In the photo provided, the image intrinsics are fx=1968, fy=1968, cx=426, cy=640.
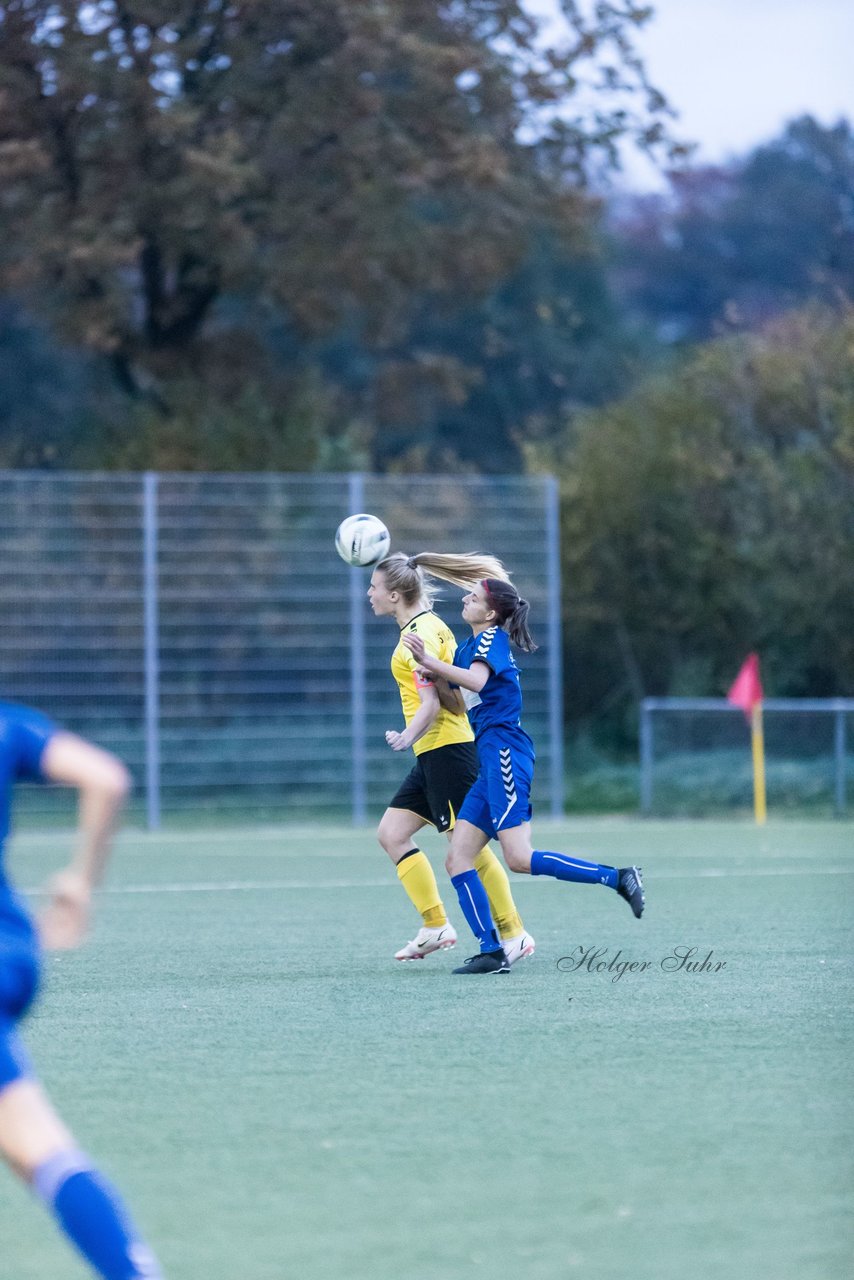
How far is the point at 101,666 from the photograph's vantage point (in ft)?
66.2

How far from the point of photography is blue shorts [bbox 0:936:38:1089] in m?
3.29

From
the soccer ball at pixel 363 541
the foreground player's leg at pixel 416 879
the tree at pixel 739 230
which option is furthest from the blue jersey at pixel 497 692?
the tree at pixel 739 230

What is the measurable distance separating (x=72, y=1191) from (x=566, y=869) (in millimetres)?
5347

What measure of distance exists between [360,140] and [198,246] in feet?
7.49

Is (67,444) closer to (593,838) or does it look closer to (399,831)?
(593,838)

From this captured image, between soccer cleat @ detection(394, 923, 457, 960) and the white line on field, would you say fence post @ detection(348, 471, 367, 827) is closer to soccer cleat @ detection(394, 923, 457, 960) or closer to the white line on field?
the white line on field

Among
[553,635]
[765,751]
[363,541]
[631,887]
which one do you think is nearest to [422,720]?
[631,887]

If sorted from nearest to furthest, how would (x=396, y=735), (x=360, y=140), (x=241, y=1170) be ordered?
(x=241, y=1170) → (x=396, y=735) → (x=360, y=140)

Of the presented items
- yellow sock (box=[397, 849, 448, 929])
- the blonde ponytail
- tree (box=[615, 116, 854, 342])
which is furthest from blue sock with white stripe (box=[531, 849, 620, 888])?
tree (box=[615, 116, 854, 342])

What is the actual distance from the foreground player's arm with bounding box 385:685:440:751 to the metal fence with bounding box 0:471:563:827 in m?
11.5

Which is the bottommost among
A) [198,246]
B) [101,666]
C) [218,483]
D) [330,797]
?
[330,797]

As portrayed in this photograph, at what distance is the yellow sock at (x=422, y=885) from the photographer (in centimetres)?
866

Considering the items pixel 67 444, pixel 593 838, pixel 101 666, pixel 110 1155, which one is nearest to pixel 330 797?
pixel 101 666
